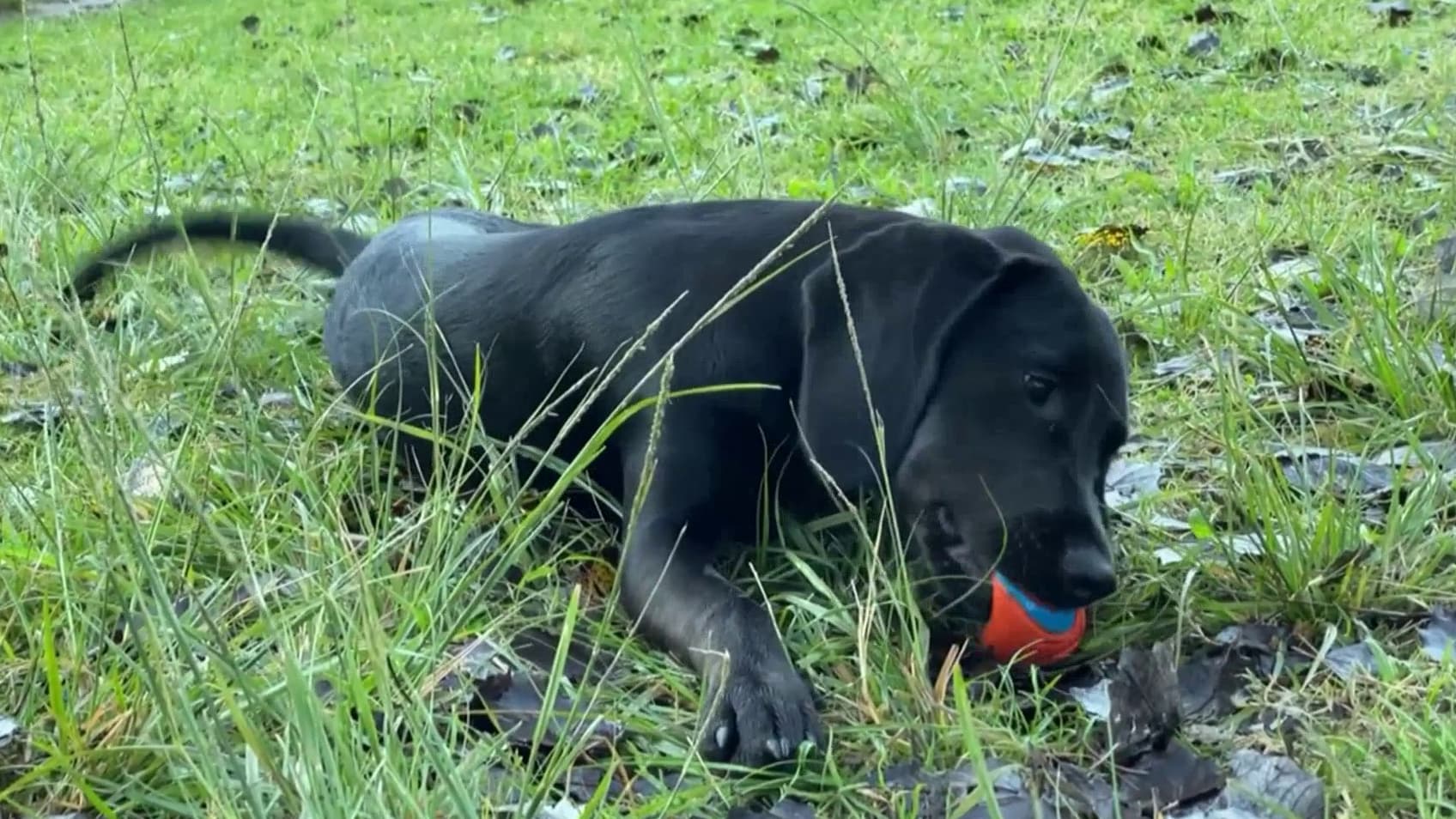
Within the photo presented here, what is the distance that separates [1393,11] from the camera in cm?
719

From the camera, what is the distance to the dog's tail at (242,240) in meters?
3.81

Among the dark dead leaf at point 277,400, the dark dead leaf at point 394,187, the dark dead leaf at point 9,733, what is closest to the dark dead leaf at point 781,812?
the dark dead leaf at point 9,733

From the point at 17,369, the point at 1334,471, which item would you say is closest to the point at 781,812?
the point at 1334,471

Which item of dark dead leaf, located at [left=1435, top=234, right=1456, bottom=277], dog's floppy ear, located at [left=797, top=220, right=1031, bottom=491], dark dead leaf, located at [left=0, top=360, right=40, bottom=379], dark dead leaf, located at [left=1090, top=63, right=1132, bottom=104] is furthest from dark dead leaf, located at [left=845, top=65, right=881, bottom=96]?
dog's floppy ear, located at [left=797, top=220, right=1031, bottom=491]

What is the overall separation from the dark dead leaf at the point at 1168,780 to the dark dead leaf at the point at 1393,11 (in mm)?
5935

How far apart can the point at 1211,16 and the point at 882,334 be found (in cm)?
578

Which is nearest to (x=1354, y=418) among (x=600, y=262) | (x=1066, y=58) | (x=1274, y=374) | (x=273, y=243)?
(x=1274, y=374)

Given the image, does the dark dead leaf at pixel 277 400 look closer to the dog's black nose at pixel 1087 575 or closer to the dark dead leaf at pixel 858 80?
the dog's black nose at pixel 1087 575

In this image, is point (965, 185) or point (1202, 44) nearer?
point (965, 185)

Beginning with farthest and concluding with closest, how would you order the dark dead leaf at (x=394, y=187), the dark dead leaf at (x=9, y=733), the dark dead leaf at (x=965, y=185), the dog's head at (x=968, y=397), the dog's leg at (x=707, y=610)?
the dark dead leaf at (x=394, y=187) < the dark dead leaf at (x=965, y=185) < the dog's head at (x=968, y=397) < the dog's leg at (x=707, y=610) < the dark dead leaf at (x=9, y=733)

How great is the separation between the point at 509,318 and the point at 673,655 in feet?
3.03

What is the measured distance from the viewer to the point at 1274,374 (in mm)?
3258

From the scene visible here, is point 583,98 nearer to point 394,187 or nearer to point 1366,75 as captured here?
point 394,187

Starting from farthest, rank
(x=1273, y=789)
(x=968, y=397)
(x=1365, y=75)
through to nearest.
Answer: (x=1365, y=75), (x=968, y=397), (x=1273, y=789)
